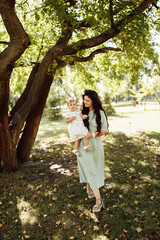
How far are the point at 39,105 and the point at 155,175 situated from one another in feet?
15.3

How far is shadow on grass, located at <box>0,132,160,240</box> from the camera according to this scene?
3500mm

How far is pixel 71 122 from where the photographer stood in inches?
155

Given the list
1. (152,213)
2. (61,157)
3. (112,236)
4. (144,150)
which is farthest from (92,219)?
(144,150)

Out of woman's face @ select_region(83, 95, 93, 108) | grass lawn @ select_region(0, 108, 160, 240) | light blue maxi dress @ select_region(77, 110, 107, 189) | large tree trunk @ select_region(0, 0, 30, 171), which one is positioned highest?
large tree trunk @ select_region(0, 0, 30, 171)

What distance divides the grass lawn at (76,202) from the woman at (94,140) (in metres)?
0.48

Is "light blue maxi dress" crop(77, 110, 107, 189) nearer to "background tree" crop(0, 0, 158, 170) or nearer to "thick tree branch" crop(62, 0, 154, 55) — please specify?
"background tree" crop(0, 0, 158, 170)

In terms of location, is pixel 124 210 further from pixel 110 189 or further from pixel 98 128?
pixel 98 128

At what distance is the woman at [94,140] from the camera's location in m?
3.83

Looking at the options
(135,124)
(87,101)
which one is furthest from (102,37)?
(135,124)

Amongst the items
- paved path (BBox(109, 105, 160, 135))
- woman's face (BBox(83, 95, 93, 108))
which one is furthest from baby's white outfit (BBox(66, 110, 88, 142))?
paved path (BBox(109, 105, 160, 135))

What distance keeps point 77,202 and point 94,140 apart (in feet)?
5.34

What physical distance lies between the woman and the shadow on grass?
1.55 ft

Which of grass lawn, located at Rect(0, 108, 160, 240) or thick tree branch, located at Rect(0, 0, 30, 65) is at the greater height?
thick tree branch, located at Rect(0, 0, 30, 65)

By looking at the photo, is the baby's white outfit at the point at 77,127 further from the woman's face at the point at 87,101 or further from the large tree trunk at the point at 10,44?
the large tree trunk at the point at 10,44
